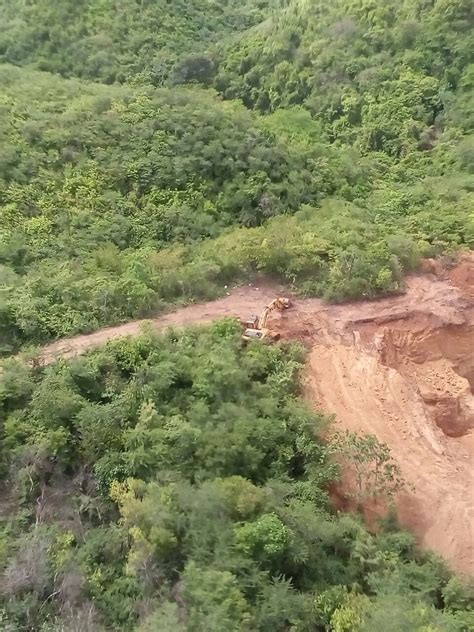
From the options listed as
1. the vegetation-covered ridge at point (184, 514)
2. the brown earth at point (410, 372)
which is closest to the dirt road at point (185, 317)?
the brown earth at point (410, 372)

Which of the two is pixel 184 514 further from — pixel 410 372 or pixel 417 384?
pixel 410 372

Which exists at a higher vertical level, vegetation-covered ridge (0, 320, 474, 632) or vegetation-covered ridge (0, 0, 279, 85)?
vegetation-covered ridge (0, 0, 279, 85)

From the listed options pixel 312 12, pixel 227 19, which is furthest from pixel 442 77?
pixel 227 19

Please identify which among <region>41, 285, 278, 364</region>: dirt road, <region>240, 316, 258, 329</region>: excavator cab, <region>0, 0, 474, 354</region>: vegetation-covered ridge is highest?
<region>0, 0, 474, 354</region>: vegetation-covered ridge

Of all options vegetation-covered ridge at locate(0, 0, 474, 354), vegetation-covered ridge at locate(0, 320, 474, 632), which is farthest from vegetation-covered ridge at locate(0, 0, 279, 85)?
vegetation-covered ridge at locate(0, 320, 474, 632)

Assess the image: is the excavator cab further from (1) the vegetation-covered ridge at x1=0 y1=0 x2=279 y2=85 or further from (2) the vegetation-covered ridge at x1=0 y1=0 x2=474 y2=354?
(1) the vegetation-covered ridge at x1=0 y1=0 x2=279 y2=85

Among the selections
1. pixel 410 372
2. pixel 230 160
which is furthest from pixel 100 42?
pixel 410 372
